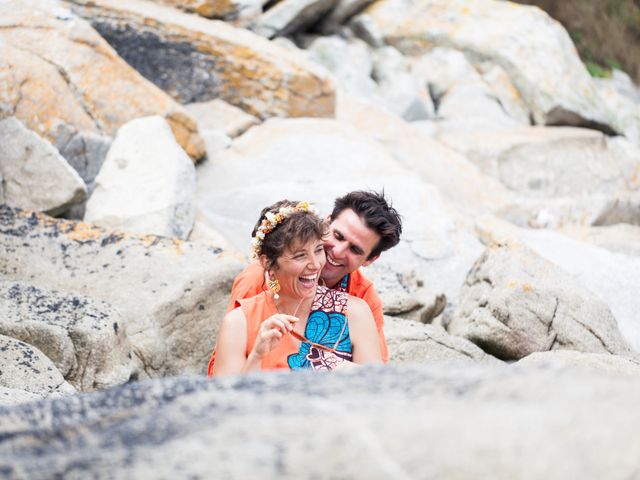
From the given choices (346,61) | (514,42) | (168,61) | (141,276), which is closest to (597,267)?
(141,276)

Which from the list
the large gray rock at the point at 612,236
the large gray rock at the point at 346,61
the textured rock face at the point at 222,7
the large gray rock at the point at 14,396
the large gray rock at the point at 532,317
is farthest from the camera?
the large gray rock at the point at 346,61

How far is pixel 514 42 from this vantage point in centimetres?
1266

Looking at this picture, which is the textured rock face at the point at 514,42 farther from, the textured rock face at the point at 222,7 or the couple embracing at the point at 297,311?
the couple embracing at the point at 297,311

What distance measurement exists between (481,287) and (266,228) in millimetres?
2361

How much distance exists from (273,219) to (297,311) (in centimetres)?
38

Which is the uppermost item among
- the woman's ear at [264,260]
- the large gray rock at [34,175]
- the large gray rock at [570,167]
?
the woman's ear at [264,260]

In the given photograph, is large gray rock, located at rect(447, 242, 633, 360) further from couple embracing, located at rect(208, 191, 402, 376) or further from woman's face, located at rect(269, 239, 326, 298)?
woman's face, located at rect(269, 239, 326, 298)

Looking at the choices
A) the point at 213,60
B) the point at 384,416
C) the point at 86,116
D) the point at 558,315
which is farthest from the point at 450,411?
the point at 213,60

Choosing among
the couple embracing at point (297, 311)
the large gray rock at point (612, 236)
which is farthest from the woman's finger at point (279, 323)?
the large gray rock at point (612, 236)

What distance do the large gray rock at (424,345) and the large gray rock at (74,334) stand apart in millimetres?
1337

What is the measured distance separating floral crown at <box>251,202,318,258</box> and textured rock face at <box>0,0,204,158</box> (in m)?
3.56

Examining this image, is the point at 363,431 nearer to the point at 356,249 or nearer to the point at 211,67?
the point at 356,249

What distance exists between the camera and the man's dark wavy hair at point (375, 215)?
419cm

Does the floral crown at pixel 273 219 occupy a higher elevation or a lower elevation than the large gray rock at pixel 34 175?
higher
